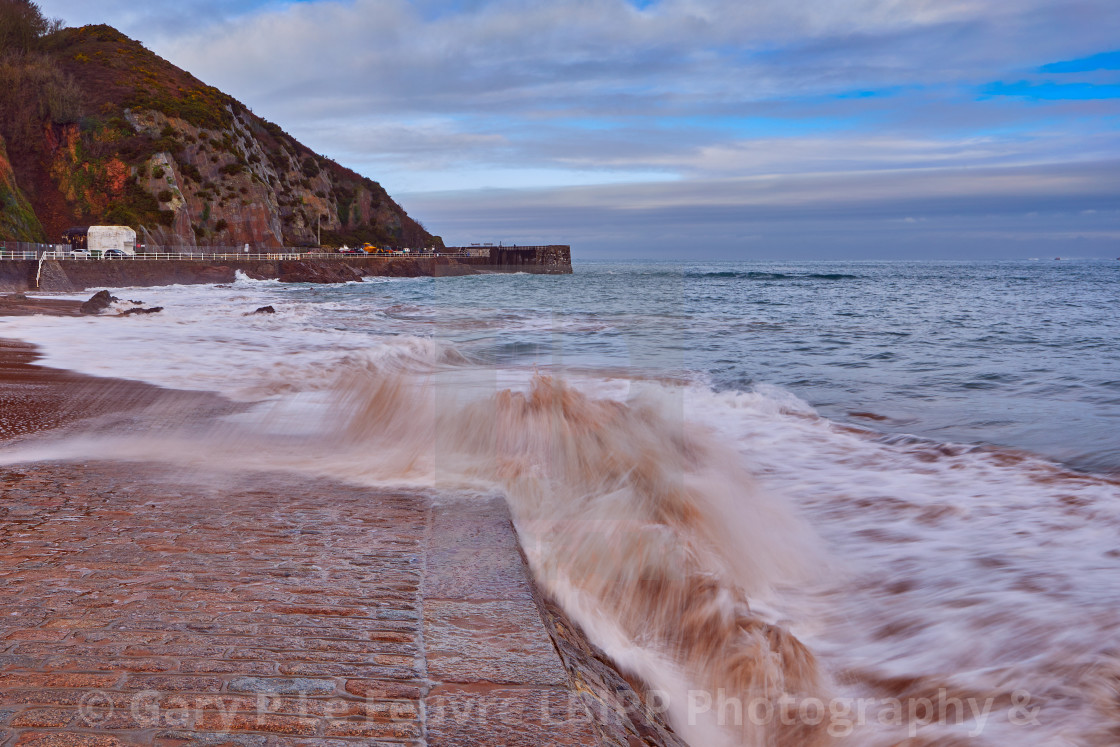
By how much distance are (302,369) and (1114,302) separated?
158 feet

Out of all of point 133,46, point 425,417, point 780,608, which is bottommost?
point 780,608

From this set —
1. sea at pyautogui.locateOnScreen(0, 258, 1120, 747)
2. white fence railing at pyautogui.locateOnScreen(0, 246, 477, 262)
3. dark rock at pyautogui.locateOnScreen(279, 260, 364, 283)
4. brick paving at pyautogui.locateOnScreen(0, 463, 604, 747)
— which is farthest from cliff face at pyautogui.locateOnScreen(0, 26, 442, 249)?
brick paving at pyautogui.locateOnScreen(0, 463, 604, 747)

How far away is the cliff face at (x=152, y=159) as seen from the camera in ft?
198

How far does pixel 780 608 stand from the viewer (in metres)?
4.31

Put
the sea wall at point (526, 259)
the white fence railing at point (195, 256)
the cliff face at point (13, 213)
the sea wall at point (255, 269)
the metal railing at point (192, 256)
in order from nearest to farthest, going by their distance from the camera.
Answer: the sea wall at point (255, 269), the white fence railing at point (195, 256), the metal railing at point (192, 256), the cliff face at point (13, 213), the sea wall at point (526, 259)

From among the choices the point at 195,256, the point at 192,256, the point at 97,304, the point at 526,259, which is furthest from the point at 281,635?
the point at 526,259

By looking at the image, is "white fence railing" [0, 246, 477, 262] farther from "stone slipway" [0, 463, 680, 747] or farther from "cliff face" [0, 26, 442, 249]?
"stone slipway" [0, 463, 680, 747]

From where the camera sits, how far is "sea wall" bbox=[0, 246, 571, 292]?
37.8 meters

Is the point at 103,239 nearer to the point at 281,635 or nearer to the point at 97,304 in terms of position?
the point at 97,304

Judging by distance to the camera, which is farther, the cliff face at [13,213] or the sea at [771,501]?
the cliff face at [13,213]

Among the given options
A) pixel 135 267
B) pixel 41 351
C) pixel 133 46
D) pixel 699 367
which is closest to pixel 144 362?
pixel 41 351

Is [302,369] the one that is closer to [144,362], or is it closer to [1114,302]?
[144,362]
